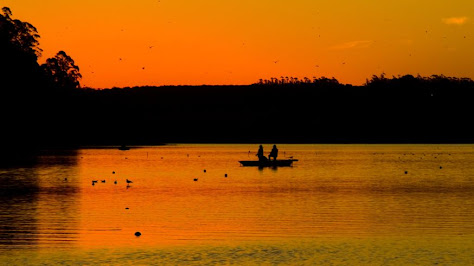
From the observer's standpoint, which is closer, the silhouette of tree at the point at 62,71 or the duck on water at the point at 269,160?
the duck on water at the point at 269,160

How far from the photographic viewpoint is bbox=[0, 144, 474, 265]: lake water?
2698 cm

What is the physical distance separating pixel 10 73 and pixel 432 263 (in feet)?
314

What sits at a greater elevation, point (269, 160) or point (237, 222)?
point (269, 160)

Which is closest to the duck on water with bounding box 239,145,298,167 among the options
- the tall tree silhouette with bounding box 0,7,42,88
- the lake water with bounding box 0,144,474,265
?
the lake water with bounding box 0,144,474,265

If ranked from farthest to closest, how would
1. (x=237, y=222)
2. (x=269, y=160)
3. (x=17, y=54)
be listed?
(x=17, y=54), (x=269, y=160), (x=237, y=222)

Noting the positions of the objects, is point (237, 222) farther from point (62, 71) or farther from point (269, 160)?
point (62, 71)

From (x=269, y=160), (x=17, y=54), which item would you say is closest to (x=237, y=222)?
(x=269, y=160)

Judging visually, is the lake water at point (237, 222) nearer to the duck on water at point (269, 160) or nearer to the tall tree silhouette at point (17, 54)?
the duck on water at point (269, 160)

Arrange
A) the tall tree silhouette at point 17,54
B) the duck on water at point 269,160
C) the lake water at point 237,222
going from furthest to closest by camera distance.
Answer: the tall tree silhouette at point 17,54 < the duck on water at point 269,160 < the lake water at point 237,222

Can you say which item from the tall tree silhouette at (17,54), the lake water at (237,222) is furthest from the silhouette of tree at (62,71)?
the lake water at (237,222)

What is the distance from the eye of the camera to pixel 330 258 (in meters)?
26.5

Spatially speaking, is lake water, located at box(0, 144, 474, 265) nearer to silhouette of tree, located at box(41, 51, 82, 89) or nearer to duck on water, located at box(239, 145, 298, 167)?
duck on water, located at box(239, 145, 298, 167)

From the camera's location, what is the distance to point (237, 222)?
3591 cm

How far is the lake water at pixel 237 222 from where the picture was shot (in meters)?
27.0
